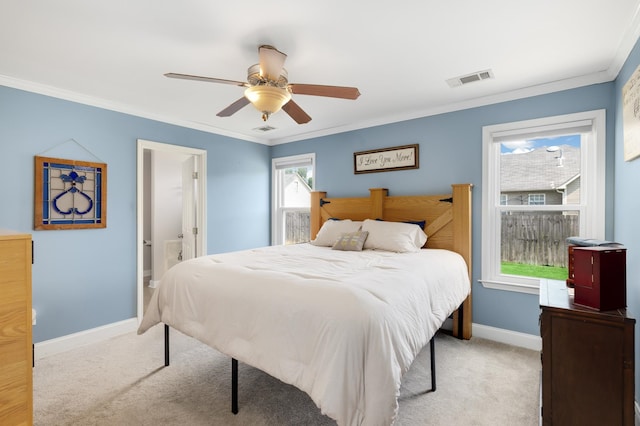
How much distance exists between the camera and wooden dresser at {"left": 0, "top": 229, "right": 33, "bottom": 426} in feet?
3.89

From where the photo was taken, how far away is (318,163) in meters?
4.56

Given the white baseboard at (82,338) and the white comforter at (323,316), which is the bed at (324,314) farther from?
the white baseboard at (82,338)

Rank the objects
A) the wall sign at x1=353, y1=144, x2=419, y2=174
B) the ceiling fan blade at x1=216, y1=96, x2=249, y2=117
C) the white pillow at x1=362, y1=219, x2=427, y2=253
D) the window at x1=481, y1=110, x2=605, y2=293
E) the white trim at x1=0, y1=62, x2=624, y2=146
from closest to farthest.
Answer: the ceiling fan blade at x1=216, y1=96, x2=249, y2=117 < the white trim at x1=0, y1=62, x2=624, y2=146 < the window at x1=481, y1=110, x2=605, y2=293 < the white pillow at x1=362, y1=219, x2=427, y2=253 < the wall sign at x1=353, y1=144, x2=419, y2=174

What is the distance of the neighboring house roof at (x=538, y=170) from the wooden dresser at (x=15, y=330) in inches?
145

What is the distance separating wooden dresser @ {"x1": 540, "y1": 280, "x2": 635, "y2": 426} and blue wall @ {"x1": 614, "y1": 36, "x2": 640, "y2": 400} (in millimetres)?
424

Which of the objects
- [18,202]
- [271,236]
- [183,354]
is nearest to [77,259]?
[18,202]

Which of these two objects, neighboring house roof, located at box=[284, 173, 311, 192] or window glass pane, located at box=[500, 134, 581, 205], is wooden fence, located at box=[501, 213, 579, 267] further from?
neighboring house roof, located at box=[284, 173, 311, 192]

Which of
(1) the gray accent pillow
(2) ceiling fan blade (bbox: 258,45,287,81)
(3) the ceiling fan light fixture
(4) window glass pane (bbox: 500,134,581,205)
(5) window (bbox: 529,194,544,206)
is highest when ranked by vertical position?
(2) ceiling fan blade (bbox: 258,45,287,81)

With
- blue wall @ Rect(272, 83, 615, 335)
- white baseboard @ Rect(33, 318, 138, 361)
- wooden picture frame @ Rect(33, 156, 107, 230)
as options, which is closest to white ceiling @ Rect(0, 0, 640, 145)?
blue wall @ Rect(272, 83, 615, 335)

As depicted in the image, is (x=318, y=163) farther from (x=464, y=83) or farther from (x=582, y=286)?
(x=582, y=286)

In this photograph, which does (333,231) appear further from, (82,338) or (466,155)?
(82,338)

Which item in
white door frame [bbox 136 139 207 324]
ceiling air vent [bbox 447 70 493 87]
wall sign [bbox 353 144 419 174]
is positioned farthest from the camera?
wall sign [bbox 353 144 419 174]

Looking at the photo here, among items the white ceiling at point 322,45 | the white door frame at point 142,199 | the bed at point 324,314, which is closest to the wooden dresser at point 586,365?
the bed at point 324,314

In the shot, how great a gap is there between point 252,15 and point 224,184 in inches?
114
